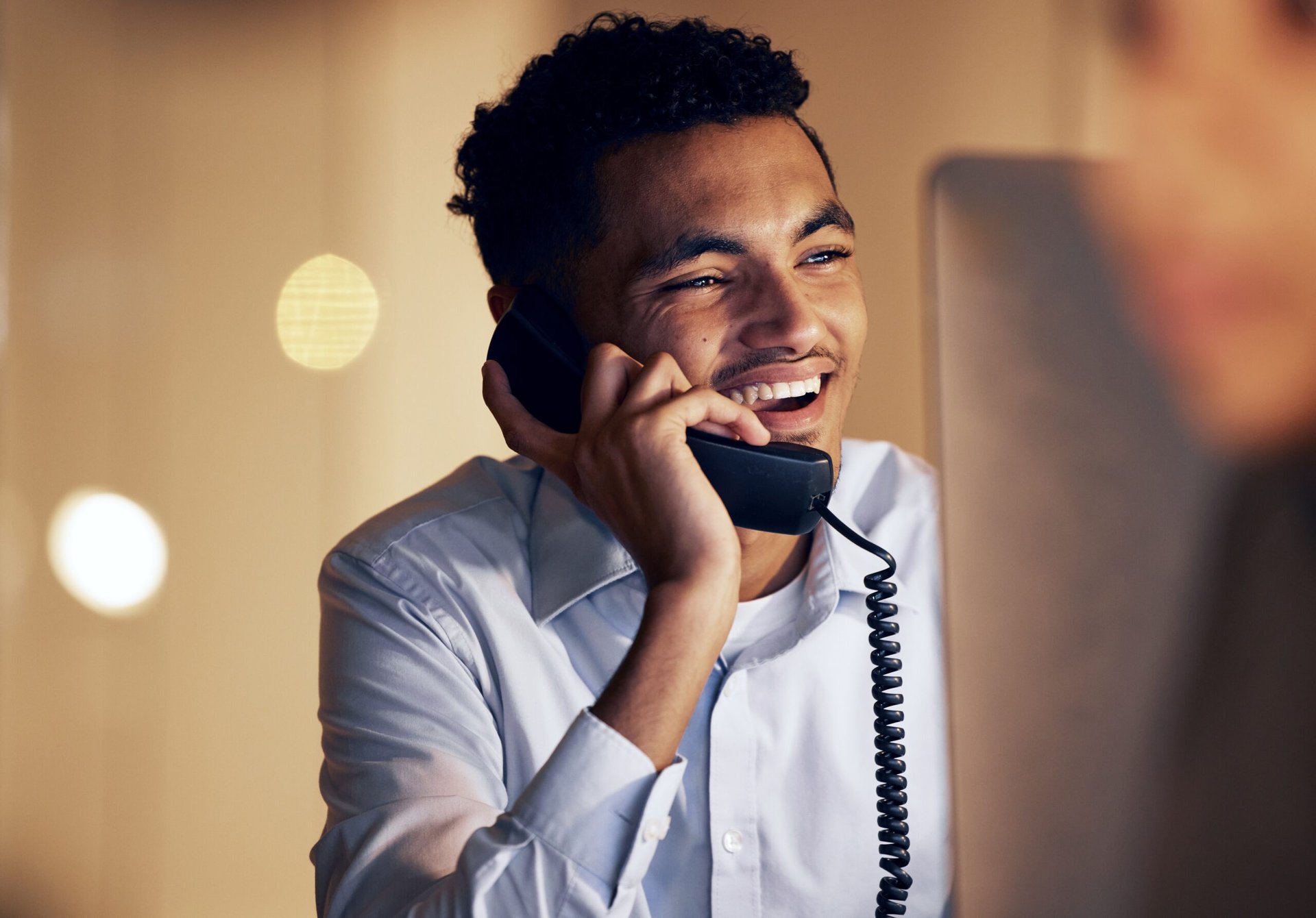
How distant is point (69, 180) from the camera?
1.62 meters

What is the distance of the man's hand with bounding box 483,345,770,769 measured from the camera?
80cm

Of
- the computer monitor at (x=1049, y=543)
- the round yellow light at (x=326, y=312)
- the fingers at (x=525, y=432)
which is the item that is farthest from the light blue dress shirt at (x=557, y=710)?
the computer monitor at (x=1049, y=543)

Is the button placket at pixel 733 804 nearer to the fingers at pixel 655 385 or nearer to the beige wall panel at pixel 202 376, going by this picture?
the fingers at pixel 655 385

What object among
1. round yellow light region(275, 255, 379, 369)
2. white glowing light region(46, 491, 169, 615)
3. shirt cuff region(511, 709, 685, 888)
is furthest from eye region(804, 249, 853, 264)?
white glowing light region(46, 491, 169, 615)

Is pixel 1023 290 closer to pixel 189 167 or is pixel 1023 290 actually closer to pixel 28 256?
pixel 189 167

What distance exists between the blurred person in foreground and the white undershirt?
3.04 ft

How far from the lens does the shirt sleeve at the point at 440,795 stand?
0.77 meters

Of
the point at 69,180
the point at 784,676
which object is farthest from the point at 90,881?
the point at 784,676

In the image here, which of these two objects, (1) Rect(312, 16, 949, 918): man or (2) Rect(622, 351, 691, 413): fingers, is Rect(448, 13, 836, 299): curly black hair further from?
(2) Rect(622, 351, 691, 413): fingers

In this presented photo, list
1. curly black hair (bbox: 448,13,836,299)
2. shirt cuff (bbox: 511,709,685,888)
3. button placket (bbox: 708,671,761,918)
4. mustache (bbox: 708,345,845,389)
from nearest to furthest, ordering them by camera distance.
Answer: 1. shirt cuff (bbox: 511,709,685,888)
2. button placket (bbox: 708,671,761,918)
3. mustache (bbox: 708,345,845,389)
4. curly black hair (bbox: 448,13,836,299)

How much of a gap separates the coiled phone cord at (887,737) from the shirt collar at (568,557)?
26 centimetres

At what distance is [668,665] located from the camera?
0.80 metres

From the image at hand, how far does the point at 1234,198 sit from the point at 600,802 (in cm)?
62

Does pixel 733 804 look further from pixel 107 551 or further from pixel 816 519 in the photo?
pixel 107 551
